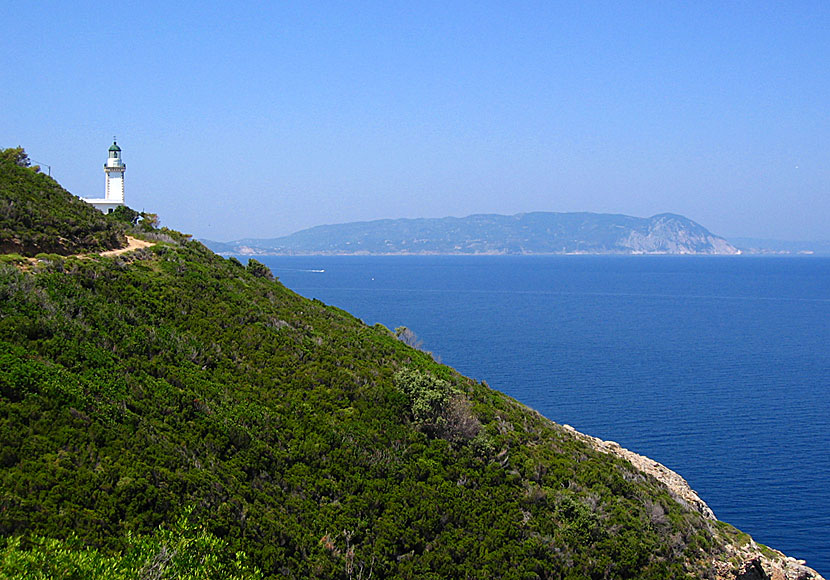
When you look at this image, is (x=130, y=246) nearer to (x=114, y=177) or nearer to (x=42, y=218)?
(x=42, y=218)

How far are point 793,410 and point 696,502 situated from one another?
2727cm

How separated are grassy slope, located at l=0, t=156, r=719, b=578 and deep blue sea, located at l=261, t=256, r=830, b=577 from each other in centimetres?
1569

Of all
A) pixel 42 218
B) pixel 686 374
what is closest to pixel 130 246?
pixel 42 218

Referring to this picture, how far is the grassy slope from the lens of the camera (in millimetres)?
13143

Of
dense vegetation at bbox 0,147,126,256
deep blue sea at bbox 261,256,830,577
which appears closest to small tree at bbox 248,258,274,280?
dense vegetation at bbox 0,147,126,256

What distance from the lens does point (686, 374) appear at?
61.5m

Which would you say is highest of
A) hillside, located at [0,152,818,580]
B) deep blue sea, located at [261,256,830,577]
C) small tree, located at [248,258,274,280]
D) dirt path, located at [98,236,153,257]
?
dirt path, located at [98,236,153,257]

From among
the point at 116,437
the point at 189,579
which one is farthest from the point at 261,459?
the point at 189,579

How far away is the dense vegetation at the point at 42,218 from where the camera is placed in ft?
75.1

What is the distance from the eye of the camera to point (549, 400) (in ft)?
169

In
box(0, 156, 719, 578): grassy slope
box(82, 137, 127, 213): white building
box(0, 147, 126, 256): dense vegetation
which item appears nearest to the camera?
box(0, 156, 719, 578): grassy slope

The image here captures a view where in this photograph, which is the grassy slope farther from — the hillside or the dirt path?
the dirt path

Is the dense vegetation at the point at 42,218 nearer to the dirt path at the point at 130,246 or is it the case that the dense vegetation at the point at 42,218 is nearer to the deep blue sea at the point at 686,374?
the dirt path at the point at 130,246

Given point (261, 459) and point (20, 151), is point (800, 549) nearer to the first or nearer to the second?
point (261, 459)
